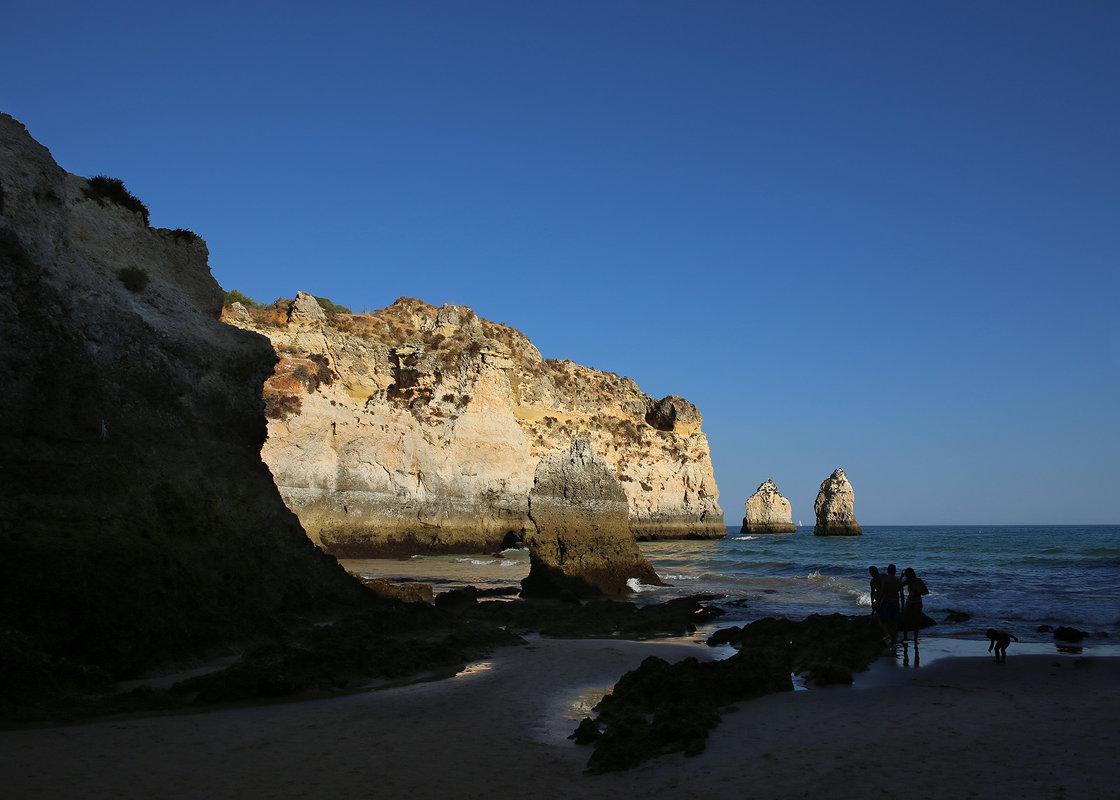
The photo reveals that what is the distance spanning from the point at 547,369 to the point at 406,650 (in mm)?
49462

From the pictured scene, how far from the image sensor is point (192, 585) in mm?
9508

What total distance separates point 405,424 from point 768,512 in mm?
57220

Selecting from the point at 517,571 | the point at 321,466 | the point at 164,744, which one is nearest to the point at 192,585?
the point at 164,744

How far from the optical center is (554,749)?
6082 mm

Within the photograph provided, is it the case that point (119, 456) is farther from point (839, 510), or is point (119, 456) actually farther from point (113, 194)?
point (839, 510)

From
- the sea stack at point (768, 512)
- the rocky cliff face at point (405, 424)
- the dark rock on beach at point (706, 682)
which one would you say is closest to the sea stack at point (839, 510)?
the sea stack at point (768, 512)

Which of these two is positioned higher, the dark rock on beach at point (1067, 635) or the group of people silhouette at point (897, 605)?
the group of people silhouette at point (897, 605)

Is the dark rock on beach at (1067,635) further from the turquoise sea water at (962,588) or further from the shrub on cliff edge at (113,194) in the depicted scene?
the shrub on cliff edge at (113,194)

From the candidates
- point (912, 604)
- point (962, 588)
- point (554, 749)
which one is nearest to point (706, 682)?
point (554, 749)

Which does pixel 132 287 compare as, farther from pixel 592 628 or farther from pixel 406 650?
pixel 592 628

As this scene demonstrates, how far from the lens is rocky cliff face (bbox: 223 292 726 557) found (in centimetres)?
3509

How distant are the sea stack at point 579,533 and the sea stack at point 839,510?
64.4 metres

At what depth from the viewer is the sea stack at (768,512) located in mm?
84750

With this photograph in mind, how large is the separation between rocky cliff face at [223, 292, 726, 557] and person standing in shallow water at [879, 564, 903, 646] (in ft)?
90.6
